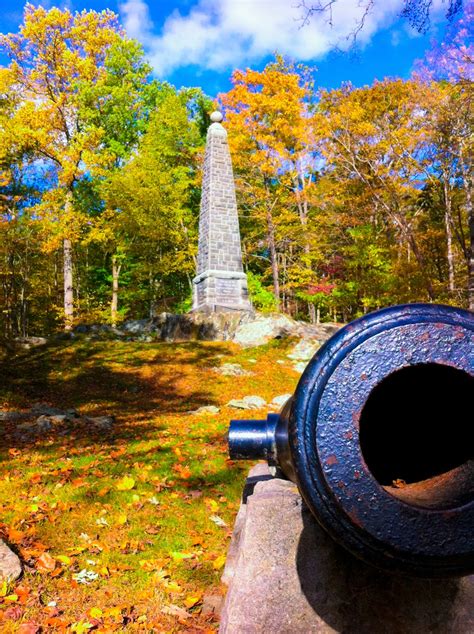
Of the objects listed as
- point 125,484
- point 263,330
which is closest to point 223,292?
point 263,330

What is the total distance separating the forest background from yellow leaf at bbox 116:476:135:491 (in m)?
11.7

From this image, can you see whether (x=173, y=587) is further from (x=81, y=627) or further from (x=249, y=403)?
(x=249, y=403)

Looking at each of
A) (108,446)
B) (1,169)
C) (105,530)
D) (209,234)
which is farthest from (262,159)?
(105,530)

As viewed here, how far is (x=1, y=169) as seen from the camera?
21.2m

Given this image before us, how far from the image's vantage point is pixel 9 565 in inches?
111

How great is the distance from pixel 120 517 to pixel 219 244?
15.4 meters

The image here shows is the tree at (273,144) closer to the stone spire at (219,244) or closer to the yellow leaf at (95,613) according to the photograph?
the stone spire at (219,244)

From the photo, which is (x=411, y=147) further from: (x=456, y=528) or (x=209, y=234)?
(x=456, y=528)

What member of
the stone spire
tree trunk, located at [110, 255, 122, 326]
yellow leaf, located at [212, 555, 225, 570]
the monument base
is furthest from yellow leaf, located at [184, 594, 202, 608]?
tree trunk, located at [110, 255, 122, 326]

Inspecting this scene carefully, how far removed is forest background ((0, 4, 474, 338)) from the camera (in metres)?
16.4

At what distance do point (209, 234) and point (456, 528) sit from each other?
17.8 m

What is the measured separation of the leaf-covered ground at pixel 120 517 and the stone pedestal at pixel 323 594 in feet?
3.16

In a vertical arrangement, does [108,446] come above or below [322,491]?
below

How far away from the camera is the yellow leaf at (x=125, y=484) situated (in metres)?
4.38
